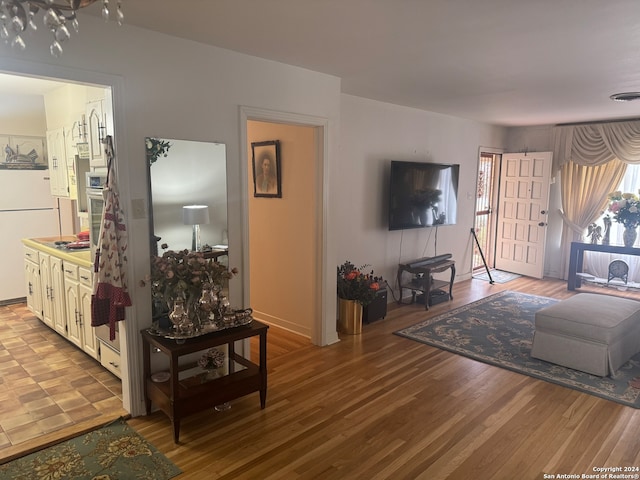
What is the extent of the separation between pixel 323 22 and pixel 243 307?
2064mm

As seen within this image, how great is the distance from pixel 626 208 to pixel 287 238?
15.8 ft

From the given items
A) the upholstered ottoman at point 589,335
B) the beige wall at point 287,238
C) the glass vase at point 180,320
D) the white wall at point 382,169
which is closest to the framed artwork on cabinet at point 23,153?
the beige wall at point 287,238

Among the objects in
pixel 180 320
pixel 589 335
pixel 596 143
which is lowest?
pixel 589 335

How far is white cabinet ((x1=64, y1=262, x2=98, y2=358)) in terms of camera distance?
3639mm

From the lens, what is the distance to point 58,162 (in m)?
4.61

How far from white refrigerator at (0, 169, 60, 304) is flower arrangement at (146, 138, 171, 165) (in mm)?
3513

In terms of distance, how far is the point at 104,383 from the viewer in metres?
3.38

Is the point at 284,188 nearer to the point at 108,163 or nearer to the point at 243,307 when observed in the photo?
the point at 243,307

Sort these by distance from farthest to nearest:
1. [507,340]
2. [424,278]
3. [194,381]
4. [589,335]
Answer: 1. [424,278]
2. [507,340]
3. [589,335]
4. [194,381]

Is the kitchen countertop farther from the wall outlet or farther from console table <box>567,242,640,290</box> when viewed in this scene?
console table <box>567,242,640,290</box>

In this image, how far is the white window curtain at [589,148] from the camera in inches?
246

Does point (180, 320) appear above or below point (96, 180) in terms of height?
below

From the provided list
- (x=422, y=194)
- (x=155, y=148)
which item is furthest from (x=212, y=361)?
(x=422, y=194)

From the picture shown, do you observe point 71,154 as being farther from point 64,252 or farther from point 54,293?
point 54,293
